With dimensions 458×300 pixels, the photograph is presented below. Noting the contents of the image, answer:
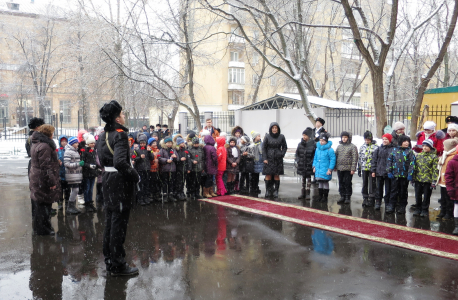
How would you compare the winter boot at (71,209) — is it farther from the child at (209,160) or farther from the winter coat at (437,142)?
the winter coat at (437,142)

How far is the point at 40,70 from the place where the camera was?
34.0 meters

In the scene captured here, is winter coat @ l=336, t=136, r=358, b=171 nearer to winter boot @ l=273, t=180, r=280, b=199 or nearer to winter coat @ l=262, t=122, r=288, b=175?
winter coat @ l=262, t=122, r=288, b=175

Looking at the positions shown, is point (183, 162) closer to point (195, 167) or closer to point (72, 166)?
point (195, 167)

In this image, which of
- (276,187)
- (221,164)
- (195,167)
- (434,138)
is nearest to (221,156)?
(221,164)

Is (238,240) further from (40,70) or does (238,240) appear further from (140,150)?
(40,70)

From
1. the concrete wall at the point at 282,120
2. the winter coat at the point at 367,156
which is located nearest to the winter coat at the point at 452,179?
the winter coat at the point at 367,156

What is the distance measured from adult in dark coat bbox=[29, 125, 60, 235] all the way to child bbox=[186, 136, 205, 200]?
375 cm

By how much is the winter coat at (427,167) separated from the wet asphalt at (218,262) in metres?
0.81

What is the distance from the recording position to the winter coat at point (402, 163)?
8164mm

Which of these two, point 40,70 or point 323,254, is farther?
point 40,70

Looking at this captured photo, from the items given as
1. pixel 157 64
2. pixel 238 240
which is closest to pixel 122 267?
pixel 238 240

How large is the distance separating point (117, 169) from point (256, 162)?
630cm

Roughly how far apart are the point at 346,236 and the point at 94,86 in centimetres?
2306

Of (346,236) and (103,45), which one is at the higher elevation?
(103,45)
